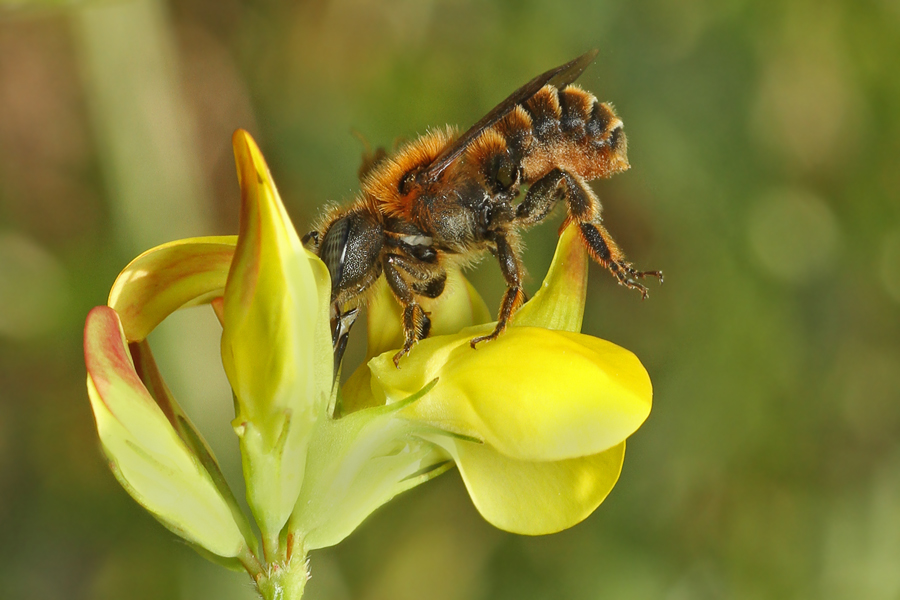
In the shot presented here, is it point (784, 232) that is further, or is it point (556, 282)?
point (784, 232)

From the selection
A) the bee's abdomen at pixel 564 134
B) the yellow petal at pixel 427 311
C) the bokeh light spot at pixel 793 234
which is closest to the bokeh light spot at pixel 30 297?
the yellow petal at pixel 427 311

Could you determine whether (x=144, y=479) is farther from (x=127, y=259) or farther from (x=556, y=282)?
(x=127, y=259)

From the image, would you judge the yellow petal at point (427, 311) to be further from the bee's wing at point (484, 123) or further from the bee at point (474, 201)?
the bee's wing at point (484, 123)

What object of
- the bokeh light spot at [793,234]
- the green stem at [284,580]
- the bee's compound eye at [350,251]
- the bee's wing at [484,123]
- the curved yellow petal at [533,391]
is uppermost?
the bee's wing at [484,123]

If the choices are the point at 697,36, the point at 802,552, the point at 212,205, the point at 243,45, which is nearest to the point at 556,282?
the point at 802,552

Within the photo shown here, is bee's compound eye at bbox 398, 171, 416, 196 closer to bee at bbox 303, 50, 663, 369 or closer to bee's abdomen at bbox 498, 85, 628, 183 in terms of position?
bee at bbox 303, 50, 663, 369

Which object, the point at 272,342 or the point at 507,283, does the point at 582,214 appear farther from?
the point at 272,342
